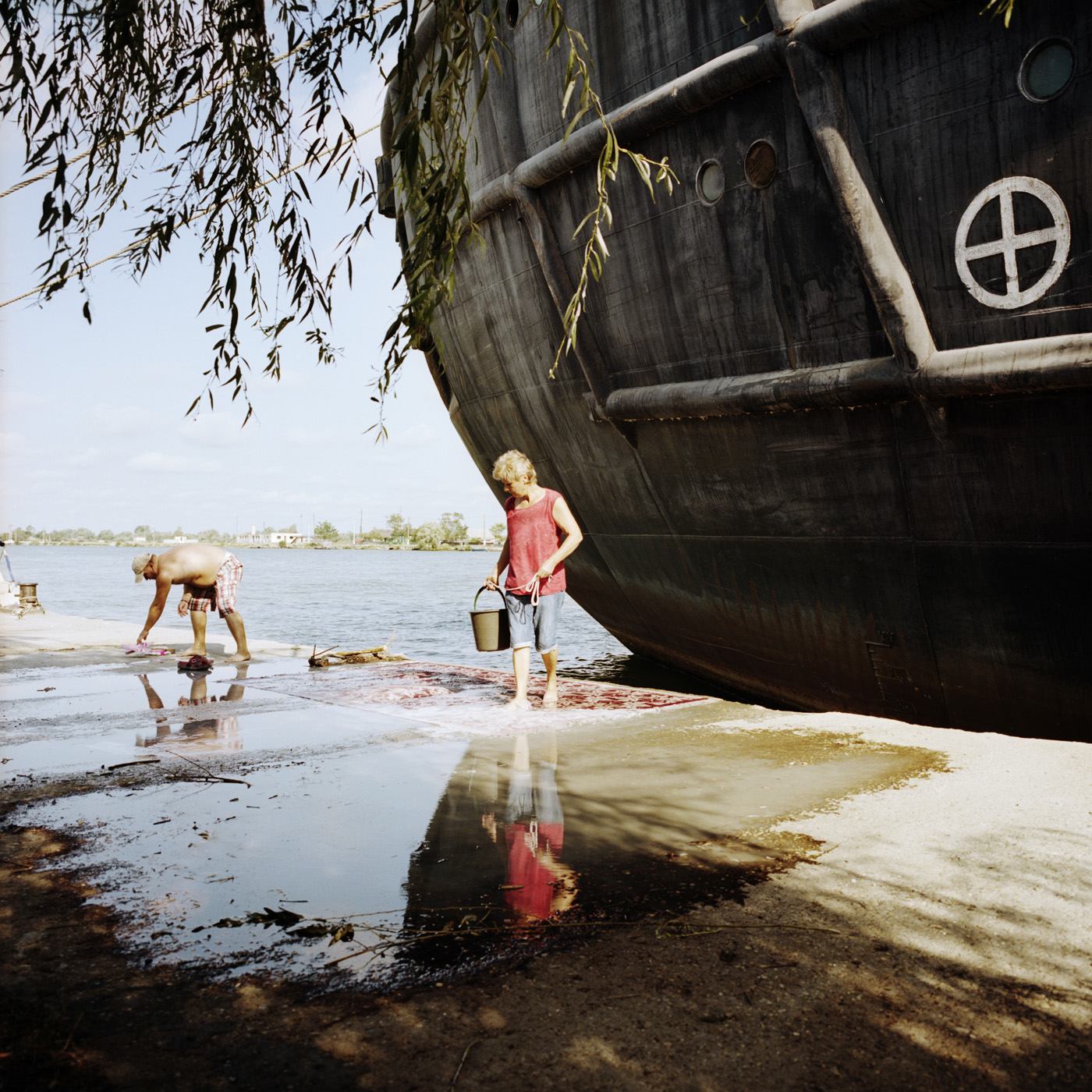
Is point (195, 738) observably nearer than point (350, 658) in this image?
Yes

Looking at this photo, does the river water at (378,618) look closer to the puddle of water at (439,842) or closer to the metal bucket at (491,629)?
the metal bucket at (491,629)

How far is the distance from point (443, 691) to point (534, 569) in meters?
1.24

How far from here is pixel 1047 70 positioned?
14.5 ft

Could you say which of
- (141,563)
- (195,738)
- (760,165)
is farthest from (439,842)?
(141,563)

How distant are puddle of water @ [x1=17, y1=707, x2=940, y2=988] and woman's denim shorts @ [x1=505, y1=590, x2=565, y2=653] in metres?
1.28

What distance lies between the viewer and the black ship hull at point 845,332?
464 centimetres

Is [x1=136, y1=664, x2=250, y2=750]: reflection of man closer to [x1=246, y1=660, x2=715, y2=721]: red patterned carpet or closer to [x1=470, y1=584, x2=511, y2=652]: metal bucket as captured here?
[x1=246, y1=660, x2=715, y2=721]: red patterned carpet

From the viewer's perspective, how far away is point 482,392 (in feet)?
31.0

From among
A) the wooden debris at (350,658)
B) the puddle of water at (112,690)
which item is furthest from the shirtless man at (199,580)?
the wooden debris at (350,658)

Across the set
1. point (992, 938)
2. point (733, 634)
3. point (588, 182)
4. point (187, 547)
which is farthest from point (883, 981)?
point (187, 547)

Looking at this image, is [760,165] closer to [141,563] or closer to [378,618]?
[141,563]

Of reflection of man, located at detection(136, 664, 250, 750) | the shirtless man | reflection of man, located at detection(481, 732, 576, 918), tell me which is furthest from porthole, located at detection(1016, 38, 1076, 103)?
the shirtless man

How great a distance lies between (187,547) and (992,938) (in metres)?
7.75

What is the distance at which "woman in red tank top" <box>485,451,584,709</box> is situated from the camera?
19.1 feet
